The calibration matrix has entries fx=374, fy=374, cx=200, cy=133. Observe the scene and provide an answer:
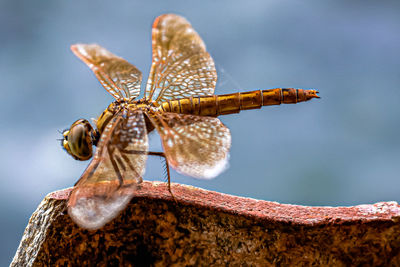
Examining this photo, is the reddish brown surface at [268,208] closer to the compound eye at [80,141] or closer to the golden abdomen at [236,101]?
the compound eye at [80,141]

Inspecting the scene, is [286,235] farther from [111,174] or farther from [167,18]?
[167,18]

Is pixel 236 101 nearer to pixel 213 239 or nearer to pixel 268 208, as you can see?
pixel 268 208

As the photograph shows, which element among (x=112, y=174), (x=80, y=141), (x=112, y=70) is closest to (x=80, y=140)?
(x=80, y=141)

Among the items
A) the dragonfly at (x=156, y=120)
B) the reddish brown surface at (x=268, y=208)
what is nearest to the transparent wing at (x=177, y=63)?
the dragonfly at (x=156, y=120)

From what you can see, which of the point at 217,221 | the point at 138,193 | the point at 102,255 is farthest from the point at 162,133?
the point at 102,255

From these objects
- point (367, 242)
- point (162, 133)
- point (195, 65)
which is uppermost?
point (195, 65)
